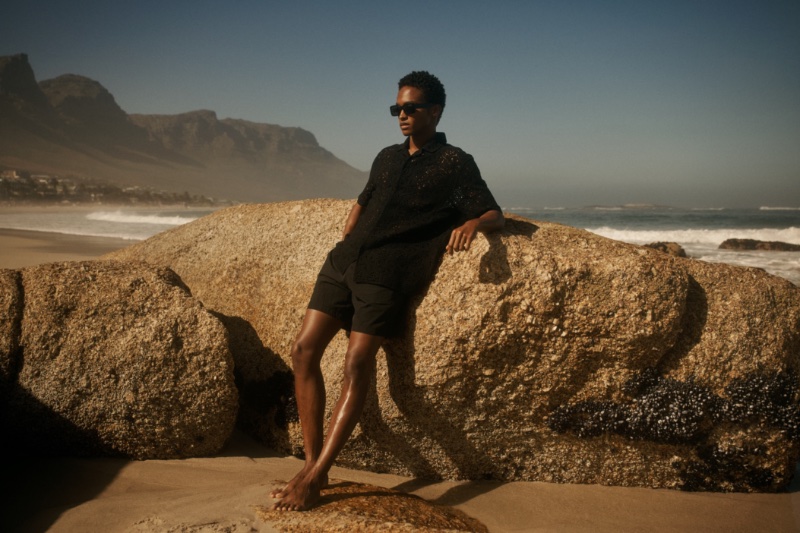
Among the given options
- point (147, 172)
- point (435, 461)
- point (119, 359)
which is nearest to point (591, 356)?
point (435, 461)

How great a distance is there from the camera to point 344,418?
2.96m

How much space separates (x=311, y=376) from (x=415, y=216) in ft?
3.75

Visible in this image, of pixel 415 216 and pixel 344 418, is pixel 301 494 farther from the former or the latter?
pixel 415 216

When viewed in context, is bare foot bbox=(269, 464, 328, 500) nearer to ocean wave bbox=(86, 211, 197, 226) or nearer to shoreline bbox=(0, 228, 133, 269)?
shoreline bbox=(0, 228, 133, 269)

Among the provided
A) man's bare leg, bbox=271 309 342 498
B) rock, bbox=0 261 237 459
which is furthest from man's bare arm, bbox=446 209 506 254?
rock, bbox=0 261 237 459

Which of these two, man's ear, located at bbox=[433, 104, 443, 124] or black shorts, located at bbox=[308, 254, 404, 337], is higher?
man's ear, located at bbox=[433, 104, 443, 124]

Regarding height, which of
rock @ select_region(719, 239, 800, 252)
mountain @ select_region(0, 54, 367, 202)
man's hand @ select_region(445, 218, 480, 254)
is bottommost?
rock @ select_region(719, 239, 800, 252)

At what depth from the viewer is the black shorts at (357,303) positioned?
3.06 metres

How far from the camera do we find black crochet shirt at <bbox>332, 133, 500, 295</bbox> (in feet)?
10.3

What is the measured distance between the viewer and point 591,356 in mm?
3162

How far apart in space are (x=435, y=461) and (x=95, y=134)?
608ft

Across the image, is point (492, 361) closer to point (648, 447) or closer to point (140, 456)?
point (648, 447)

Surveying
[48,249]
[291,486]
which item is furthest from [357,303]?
[48,249]

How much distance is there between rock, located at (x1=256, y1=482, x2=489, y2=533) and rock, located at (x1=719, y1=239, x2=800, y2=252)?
16.5 m
